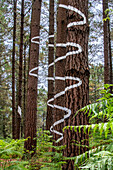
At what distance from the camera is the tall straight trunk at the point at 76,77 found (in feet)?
8.40

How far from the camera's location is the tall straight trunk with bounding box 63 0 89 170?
2.56 meters

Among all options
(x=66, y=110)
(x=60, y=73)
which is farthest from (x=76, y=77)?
(x=60, y=73)

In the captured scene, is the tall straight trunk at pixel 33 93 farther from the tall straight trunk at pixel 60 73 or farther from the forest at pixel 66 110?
the tall straight trunk at pixel 60 73

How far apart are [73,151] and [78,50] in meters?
1.51

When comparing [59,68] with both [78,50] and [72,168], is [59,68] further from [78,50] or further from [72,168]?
[72,168]

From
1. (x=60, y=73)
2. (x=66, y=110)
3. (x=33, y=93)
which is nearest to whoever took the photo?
(x=66, y=110)

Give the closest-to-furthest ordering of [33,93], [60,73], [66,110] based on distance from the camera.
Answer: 1. [66,110]
2. [60,73]
3. [33,93]

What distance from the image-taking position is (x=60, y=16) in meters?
5.67

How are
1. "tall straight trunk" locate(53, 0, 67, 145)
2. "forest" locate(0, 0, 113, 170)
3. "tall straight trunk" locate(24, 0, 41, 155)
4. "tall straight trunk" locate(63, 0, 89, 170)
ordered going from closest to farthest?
1. "forest" locate(0, 0, 113, 170)
2. "tall straight trunk" locate(63, 0, 89, 170)
3. "tall straight trunk" locate(53, 0, 67, 145)
4. "tall straight trunk" locate(24, 0, 41, 155)

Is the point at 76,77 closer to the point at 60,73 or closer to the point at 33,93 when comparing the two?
the point at 60,73

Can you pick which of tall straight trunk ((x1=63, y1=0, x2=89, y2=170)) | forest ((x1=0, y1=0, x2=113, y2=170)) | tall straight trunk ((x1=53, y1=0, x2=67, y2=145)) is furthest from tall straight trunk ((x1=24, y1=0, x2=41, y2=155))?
tall straight trunk ((x1=63, y1=0, x2=89, y2=170))

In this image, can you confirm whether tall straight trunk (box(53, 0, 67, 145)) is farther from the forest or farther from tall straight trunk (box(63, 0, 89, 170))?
tall straight trunk (box(63, 0, 89, 170))

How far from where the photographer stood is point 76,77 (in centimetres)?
271

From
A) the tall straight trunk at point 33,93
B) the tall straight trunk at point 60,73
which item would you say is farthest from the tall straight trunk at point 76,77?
the tall straight trunk at point 33,93
